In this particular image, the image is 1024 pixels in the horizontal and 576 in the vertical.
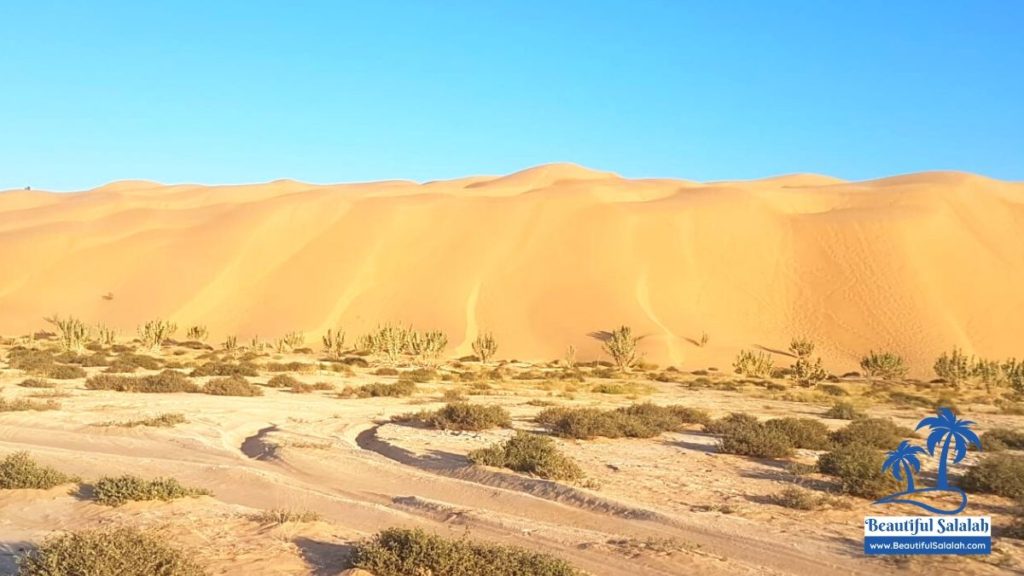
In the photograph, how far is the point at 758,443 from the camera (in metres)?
10.5

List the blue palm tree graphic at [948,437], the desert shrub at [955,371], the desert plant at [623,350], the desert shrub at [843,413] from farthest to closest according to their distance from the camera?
the desert plant at [623,350] → the desert shrub at [955,371] → the desert shrub at [843,413] → the blue palm tree graphic at [948,437]

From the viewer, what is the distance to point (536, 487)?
8141 mm

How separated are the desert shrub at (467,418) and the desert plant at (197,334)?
3043cm

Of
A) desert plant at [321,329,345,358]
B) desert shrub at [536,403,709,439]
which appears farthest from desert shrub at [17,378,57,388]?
desert plant at [321,329,345,358]

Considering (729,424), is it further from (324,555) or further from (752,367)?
(752,367)

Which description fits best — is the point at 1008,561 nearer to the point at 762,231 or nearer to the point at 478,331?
the point at 478,331

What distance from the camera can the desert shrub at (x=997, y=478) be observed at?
26.2ft

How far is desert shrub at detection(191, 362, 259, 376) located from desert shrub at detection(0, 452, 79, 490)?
48.3 feet

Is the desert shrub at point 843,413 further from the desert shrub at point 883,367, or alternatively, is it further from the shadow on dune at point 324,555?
the desert shrub at point 883,367

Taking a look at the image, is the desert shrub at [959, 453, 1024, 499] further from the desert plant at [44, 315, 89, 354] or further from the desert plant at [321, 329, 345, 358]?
the desert plant at [44, 315, 89, 354]

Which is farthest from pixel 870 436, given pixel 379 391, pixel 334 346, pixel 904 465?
pixel 334 346

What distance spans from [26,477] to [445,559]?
501cm

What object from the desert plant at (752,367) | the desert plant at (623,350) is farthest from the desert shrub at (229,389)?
the desert plant at (752,367)

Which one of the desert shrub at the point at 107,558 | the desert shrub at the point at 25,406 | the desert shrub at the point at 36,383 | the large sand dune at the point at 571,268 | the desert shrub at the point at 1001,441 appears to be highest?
the large sand dune at the point at 571,268
